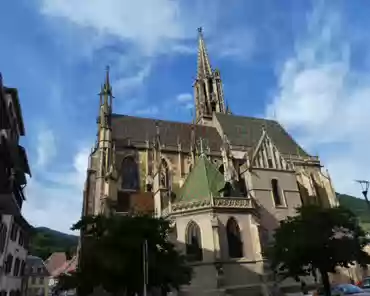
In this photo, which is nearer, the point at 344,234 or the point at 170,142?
the point at 344,234

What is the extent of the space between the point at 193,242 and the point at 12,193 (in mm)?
13864

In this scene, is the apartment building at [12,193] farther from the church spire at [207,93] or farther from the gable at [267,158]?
the church spire at [207,93]

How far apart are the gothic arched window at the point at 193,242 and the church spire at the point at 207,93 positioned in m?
28.4

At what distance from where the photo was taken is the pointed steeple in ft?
196

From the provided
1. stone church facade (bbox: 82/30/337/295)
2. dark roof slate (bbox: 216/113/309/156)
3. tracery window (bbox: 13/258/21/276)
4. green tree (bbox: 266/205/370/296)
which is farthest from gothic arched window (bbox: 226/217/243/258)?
tracery window (bbox: 13/258/21/276)

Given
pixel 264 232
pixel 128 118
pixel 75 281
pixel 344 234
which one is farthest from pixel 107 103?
pixel 344 234

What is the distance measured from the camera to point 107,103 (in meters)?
39.3

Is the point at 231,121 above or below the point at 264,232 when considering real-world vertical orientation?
above

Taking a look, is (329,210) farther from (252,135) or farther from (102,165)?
(252,135)

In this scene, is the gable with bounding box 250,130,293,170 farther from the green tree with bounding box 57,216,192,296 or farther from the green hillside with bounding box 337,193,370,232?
the green tree with bounding box 57,216,192,296

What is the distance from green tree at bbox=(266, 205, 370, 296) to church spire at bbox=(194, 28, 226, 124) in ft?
108

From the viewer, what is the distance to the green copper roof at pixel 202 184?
1048 inches

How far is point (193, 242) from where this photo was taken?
2448 cm

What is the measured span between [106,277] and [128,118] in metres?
29.4
